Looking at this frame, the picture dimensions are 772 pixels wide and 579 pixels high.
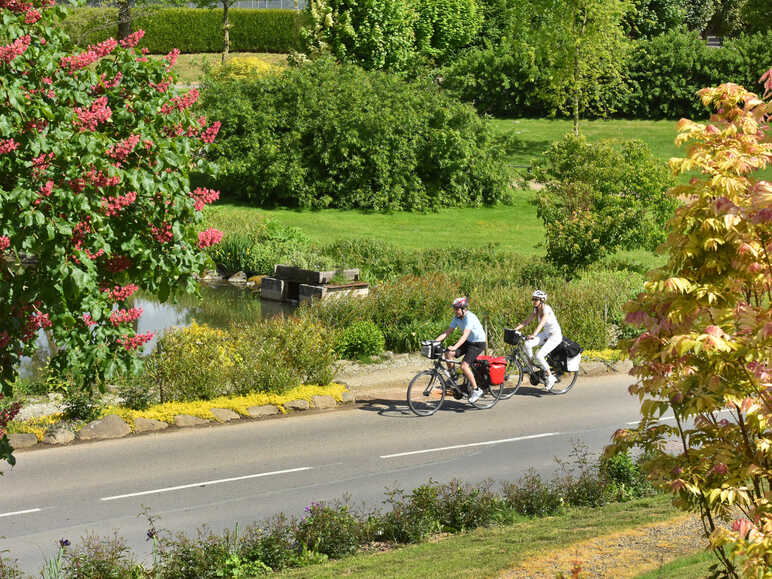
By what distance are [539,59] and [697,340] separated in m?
43.1

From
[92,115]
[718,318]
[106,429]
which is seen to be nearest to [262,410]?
[106,429]

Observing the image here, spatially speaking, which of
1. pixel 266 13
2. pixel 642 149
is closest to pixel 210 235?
pixel 642 149

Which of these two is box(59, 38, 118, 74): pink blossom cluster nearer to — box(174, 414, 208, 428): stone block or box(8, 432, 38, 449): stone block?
box(8, 432, 38, 449): stone block

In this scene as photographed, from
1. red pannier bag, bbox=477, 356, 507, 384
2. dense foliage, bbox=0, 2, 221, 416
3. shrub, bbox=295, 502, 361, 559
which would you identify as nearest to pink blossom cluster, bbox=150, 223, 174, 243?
dense foliage, bbox=0, 2, 221, 416

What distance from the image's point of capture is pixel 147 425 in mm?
15156

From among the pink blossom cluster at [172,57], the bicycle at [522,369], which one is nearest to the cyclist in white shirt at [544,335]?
the bicycle at [522,369]

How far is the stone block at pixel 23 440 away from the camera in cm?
1426

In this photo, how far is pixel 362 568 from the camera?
9.77m

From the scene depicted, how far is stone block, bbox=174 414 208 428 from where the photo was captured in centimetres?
1548

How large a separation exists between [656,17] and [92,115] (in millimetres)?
56488

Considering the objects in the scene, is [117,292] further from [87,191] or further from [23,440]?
[23,440]

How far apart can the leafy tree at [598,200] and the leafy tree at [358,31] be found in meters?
18.4

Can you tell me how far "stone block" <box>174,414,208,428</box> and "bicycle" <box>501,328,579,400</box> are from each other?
5.48 metres

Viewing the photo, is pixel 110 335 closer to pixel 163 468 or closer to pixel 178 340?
pixel 163 468
